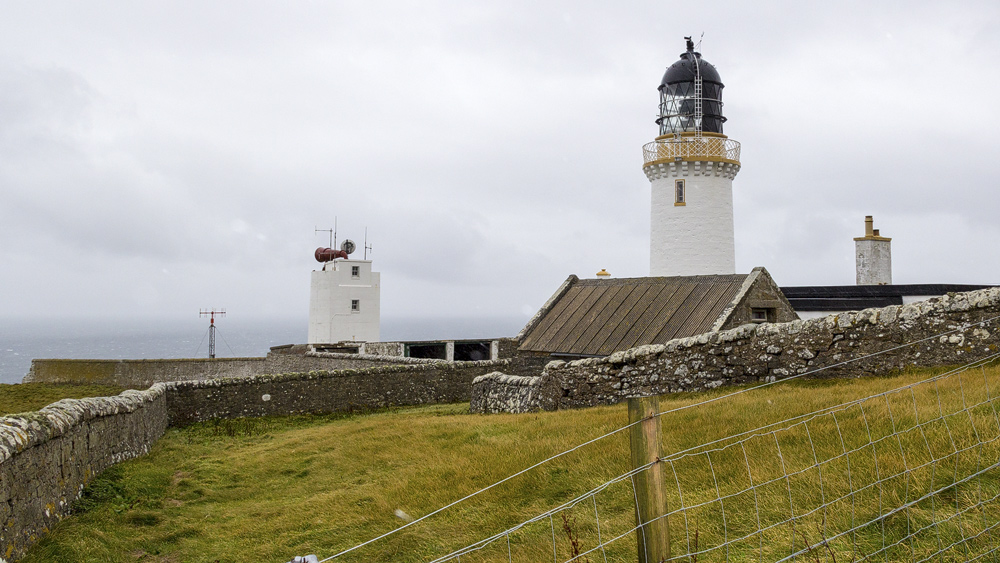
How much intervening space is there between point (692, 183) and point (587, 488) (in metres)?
23.4

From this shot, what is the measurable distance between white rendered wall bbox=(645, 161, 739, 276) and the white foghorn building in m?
22.3

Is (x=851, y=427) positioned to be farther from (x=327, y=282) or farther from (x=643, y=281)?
(x=327, y=282)

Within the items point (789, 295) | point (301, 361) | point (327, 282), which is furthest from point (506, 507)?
point (327, 282)

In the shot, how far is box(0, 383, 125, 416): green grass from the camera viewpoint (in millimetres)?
24094

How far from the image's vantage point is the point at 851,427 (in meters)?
7.42

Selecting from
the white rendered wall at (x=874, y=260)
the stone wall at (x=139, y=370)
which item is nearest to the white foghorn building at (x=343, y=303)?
the stone wall at (x=139, y=370)

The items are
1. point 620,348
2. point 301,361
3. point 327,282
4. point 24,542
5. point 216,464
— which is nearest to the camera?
point 24,542

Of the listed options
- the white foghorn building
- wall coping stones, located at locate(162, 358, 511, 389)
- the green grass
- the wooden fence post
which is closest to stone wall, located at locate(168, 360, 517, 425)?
wall coping stones, located at locate(162, 358, 511, 389)

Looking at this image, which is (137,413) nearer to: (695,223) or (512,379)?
(512,379)

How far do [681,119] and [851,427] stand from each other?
79.7 ft

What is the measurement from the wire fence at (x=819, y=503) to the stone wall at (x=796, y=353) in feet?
10.0

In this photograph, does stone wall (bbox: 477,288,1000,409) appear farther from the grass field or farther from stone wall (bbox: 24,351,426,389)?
stone wall (bbox: 24,351,426,389)

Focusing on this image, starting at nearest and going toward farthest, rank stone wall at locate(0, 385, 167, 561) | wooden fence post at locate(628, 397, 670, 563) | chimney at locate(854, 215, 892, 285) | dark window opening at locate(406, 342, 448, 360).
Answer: wooden fence post at locate(628, 397, 670, 563)
stone wall at locate(0, 385, 167, 561)
chimney at locate(854, 215, 892, 285)
dark window opening at locate(406, 342, 448, 360)

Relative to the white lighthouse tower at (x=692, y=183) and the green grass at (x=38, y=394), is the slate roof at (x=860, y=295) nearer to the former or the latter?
the white lighthouse tower at (x=692, y=183)
